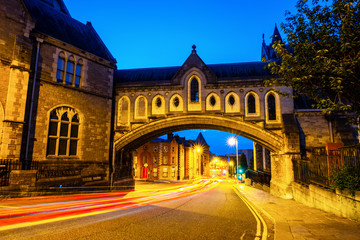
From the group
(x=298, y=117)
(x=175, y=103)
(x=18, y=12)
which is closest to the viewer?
(x=18, y=12)

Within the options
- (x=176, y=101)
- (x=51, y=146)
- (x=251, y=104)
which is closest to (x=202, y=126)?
(x=176, y=101)

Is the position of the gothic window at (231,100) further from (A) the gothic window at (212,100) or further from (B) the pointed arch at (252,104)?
(A) the gothic window at (212,100)

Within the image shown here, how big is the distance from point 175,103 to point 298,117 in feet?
32.3

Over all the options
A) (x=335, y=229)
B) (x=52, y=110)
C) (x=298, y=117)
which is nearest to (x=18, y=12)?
(x=52, y=110)

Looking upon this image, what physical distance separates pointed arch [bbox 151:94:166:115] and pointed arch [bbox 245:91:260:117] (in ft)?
22.9

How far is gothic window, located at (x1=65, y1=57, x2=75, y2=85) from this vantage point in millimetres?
16906

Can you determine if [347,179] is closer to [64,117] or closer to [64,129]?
[64,129]

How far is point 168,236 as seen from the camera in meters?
5.78

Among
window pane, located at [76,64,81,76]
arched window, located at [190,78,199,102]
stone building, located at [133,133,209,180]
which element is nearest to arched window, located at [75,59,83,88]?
window pane, located at [76,64,81,76]

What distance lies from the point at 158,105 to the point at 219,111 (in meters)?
5.34

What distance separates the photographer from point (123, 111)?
20.2 meters

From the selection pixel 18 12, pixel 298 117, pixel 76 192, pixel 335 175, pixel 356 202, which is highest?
pixel 18 12

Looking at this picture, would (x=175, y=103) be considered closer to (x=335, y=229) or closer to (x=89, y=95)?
(x=89, y=95)

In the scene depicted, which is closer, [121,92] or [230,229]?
[230,229]
